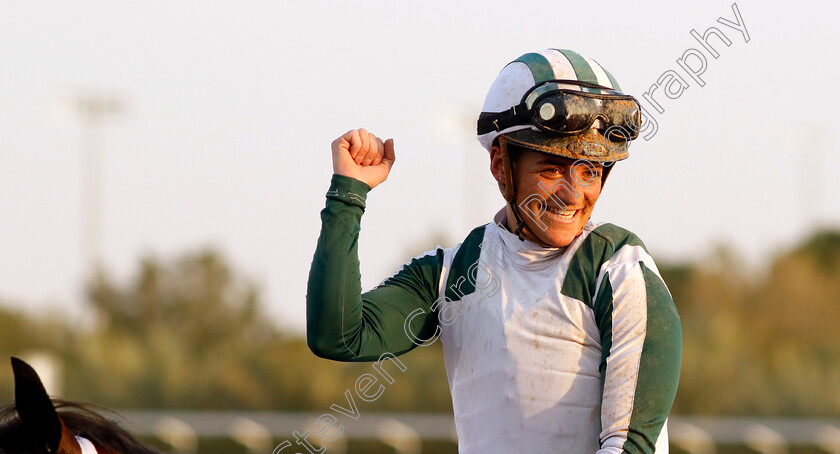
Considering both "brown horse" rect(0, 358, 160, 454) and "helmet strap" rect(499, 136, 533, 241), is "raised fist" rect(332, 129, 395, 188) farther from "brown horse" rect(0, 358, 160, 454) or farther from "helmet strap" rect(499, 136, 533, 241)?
"brown horse" rect(0, 358, 160, 454)

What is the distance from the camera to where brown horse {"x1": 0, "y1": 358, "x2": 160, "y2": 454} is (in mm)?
1920

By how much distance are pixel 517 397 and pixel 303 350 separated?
1319cm

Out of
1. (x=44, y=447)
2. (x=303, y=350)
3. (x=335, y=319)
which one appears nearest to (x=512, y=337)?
(x=335, y=319)

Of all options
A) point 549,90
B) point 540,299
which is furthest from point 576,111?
point 540,299

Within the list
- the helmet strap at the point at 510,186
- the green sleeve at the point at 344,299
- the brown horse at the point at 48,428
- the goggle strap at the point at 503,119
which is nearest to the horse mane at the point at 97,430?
the brown horse at the point at 48,428

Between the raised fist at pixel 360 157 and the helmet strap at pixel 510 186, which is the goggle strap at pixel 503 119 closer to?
the helmet strap at pixel 510 186

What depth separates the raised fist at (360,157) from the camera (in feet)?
8.38

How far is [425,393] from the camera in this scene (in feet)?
46.2

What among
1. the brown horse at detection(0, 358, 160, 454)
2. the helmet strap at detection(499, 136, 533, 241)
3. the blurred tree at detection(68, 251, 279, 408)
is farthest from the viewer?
the blurred tree at detection(68, 251, 279, 408)

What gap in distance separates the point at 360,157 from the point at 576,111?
1.66 feet

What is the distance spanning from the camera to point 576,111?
8.35 ft

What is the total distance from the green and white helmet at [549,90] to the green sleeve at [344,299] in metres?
0.40

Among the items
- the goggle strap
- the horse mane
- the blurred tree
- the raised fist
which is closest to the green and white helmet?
the goggle strap

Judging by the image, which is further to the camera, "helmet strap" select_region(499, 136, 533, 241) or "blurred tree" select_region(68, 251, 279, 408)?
"blurred tree" select_region(68, 251, 279, 408)
